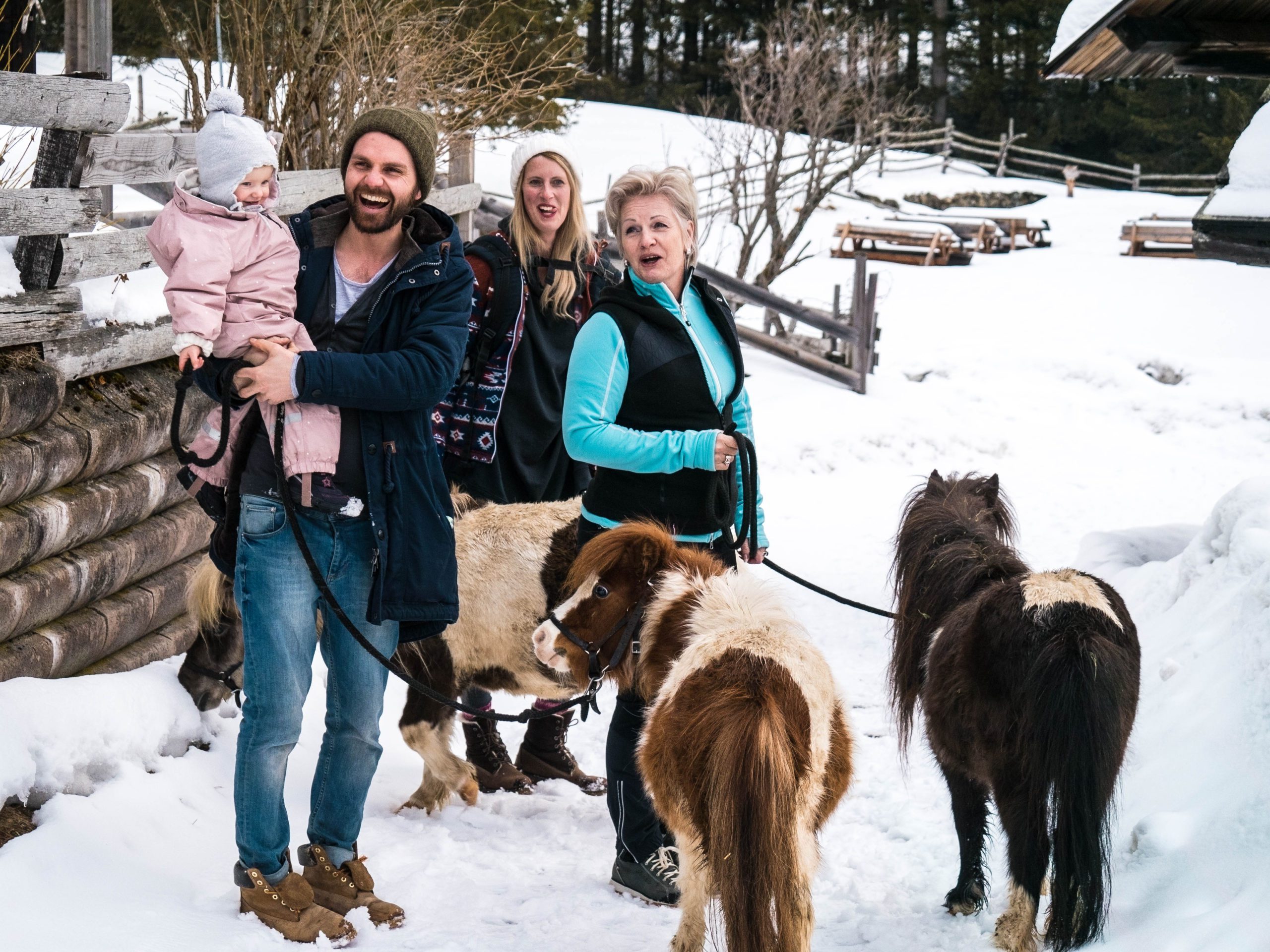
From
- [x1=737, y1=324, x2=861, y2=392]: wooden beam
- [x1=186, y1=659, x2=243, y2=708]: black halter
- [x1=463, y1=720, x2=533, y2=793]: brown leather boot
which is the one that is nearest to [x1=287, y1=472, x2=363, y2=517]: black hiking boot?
[x1=186, y1=659, x2=243, y2=708]: black halter

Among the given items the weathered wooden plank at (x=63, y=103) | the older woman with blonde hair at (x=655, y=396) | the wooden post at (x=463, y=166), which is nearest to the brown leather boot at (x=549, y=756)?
the older woman with blonde hair at (x=655, y=396)

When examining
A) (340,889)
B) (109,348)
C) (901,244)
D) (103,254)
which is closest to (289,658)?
(340,889)

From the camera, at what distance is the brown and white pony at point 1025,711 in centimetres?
288

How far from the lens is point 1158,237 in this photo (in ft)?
74.7

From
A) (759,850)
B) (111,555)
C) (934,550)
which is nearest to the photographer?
(759,850)

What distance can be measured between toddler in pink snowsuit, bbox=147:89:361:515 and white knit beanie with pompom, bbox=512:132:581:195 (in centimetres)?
134

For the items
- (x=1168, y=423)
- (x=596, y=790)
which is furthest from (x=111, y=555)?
(x=1168, y=423)

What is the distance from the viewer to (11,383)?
3.63 meters

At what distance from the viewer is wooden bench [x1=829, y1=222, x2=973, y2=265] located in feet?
75.8

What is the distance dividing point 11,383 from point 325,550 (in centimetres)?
153

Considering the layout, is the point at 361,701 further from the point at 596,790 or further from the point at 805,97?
the point at 805,97

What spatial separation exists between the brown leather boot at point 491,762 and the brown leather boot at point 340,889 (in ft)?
3.70

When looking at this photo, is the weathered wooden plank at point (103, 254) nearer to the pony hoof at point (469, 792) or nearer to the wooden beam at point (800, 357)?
the pony hoof at point (469, 792)

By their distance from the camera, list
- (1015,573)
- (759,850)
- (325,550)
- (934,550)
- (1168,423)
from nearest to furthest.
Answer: (759,850)
(325,550)
(1015,573)
(934,550)
(1168,423)
